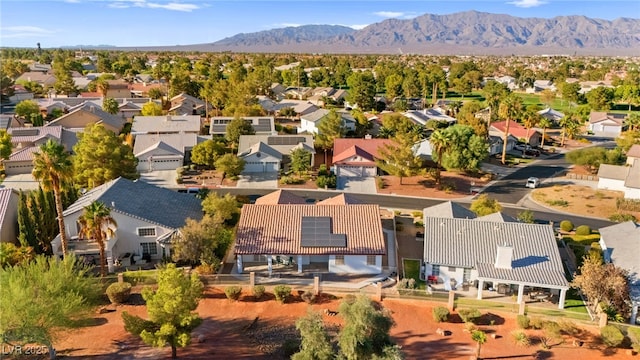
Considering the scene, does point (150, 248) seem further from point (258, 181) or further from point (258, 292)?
point (258, 181)

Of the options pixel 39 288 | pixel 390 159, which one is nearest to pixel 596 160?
pixel 390 159

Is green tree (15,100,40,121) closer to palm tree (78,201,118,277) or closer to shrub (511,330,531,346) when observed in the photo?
palm tree (78,201,118,277)

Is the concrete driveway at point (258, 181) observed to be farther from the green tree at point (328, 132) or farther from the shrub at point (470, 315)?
the shrub at point (470, 315)

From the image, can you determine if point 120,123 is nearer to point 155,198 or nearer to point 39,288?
point 155,198

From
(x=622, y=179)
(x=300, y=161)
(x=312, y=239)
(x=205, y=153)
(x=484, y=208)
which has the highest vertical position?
(x=205, y=153)

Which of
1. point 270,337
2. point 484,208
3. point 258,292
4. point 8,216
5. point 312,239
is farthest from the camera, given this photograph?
point 484,208

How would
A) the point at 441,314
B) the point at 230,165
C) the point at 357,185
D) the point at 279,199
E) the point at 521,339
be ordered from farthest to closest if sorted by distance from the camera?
1. the point at 357,185
2. the point at 230,165
3. the point at 279,199
4. the point at 441,314
5. the point at 521,339

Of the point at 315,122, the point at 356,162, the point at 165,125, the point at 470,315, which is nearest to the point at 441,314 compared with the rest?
the point at 470,315
